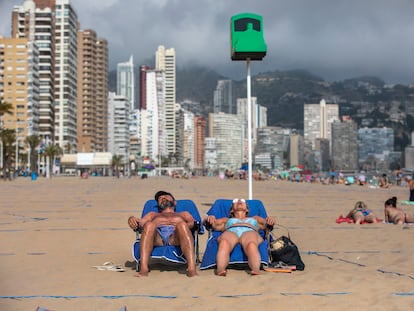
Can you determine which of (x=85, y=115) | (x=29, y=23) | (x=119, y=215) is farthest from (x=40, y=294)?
(x=85, y=115)

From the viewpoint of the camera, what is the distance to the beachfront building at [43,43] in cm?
11150

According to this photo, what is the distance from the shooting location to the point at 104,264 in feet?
19.5

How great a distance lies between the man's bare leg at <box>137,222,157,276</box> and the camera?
212 inches

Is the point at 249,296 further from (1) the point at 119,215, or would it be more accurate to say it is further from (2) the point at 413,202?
(2) the point at 413,202

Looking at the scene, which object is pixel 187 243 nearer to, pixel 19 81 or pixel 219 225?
pixel 219 225

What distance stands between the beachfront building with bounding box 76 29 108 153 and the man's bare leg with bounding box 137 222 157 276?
136268mm

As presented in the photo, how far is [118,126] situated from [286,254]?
170 metres

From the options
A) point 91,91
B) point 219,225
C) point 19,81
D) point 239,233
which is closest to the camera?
point 239,233

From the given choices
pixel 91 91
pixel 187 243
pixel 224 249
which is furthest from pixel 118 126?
pixel 224 249

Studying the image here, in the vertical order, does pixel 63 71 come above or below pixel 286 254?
above

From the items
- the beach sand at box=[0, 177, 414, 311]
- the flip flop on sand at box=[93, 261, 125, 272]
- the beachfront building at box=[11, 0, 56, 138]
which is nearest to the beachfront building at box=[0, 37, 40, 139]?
the beachfront building at box=[11, 0, 56, 138]

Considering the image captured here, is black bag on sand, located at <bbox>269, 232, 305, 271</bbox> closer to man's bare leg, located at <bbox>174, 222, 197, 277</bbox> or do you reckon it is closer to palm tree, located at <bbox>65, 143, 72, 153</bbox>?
man's bare leg, located at <bbox>174, 222, 197, 277</bbox>

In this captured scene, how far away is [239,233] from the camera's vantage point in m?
5.61

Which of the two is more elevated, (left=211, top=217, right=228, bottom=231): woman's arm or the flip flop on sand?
(left=211, top=217, right=228, bottom=231): woman's arm
